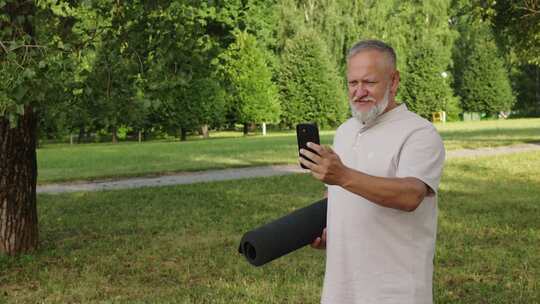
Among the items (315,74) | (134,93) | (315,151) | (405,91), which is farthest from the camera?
(405,91)

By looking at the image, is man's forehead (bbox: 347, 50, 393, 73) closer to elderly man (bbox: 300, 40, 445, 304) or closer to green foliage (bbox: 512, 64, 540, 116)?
elderly man (bbox: 300, 40, 445, 304)

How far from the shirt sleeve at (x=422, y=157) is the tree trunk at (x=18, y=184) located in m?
5.77

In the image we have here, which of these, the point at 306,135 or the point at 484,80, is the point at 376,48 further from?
the point at 484,80

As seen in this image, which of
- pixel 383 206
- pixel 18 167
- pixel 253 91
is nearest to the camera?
pixel 383 206

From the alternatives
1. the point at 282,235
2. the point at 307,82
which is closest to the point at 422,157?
the point at 282,235

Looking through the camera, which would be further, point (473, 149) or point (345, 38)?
point (345, 38)

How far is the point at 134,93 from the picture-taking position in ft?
21.6

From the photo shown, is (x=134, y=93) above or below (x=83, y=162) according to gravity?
above

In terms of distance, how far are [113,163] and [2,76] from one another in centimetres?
1581

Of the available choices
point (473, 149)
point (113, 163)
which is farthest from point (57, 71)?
point (473, 149)

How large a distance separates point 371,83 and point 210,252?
17.5ft

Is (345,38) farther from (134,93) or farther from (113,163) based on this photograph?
(134,93)

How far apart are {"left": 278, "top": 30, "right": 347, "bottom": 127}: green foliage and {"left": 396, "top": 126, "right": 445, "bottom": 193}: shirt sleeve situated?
47.6m

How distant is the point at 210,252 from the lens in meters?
7.54
